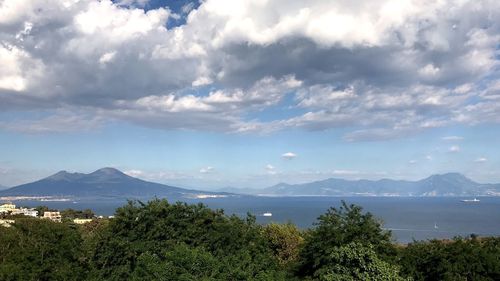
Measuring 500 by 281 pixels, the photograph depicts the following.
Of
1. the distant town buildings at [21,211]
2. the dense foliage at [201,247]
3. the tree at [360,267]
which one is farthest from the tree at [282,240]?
the distant town buildings at [21,211]

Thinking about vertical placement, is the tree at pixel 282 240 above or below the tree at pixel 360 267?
below

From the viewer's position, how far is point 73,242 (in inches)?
1133

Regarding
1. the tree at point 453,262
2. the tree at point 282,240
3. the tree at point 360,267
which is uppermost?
the tree at point 360,267

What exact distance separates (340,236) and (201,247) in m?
7.82

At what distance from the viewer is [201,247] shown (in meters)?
24.5

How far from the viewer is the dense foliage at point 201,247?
23.6 m

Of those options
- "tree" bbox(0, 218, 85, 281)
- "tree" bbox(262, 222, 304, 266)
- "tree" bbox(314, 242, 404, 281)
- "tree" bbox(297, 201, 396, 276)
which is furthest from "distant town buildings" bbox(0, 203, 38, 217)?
"tree" bbox(314, 242, 404, 281)

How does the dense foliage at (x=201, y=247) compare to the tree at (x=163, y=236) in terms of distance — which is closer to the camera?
the dense foliage at (x=201, y=247)

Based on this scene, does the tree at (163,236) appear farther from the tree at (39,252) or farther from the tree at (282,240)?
the tree at (282,240)

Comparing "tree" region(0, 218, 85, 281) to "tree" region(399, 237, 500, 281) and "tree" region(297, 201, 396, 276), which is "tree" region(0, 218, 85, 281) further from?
"tree" region(399, 237, 500, 281)

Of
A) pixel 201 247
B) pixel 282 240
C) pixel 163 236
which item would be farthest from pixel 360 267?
pixel 282 240

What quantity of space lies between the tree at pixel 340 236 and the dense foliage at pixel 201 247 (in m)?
0.06

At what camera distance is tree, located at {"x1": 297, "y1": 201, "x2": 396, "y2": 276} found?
85.8 ft

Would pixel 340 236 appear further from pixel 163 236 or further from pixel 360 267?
pixel 163 236
